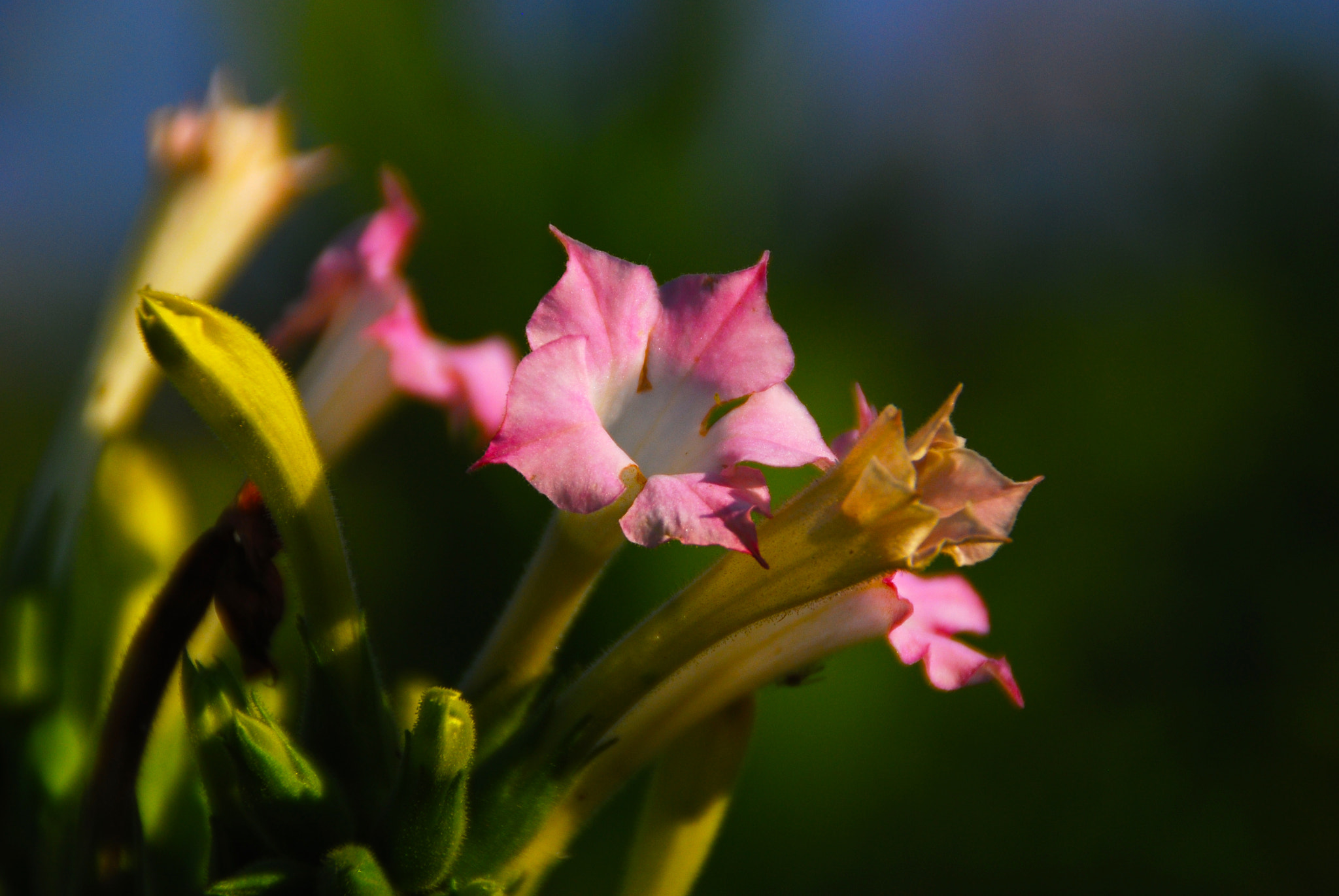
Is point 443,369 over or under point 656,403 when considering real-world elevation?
under

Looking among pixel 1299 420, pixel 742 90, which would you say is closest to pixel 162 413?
pixel 742 90

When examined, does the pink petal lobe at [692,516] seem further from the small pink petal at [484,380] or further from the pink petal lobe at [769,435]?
the small pink petal at [484,380]

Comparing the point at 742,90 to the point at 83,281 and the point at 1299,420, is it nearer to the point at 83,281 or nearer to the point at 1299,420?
the point at 1299,420

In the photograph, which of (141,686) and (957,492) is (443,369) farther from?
(957,492)

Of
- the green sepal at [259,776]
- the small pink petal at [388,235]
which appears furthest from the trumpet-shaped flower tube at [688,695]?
the small pink petal at [388,235]

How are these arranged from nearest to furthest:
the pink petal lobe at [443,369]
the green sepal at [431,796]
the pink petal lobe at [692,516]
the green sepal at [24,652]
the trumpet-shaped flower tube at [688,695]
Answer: the pink petal lobe at [692,516] < the green sepal at [431,796] < the trumpet-shaped flower tube at [688,695] < the green sepal at [24,652] < the pink petal lobe at [443,369]

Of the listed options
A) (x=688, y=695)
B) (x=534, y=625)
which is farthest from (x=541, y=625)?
(x=688, y=695)

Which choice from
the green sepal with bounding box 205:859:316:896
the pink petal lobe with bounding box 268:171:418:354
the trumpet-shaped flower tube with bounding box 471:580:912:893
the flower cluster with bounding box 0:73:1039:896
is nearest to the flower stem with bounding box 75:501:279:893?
the flower cluster with bounding box 0:73:1039:896
